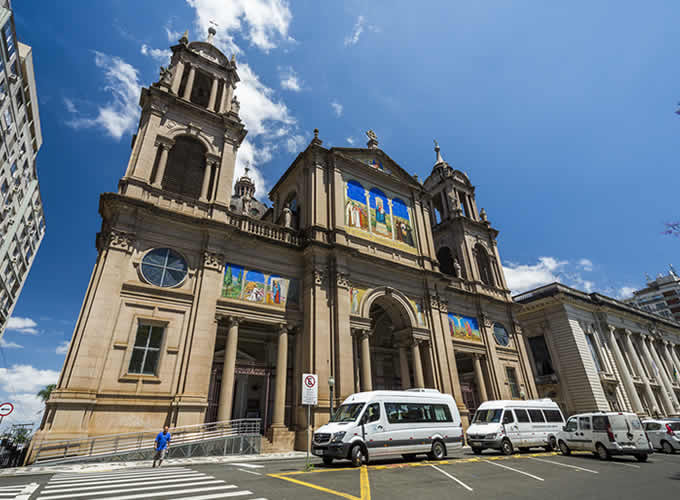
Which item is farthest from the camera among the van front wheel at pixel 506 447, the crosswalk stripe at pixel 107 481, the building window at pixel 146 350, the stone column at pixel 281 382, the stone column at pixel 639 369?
the stone column at pixel 639 369

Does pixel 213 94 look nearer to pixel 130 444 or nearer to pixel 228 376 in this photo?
pixel 228 376

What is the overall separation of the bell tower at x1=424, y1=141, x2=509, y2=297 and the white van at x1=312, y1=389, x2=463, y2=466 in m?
20.3

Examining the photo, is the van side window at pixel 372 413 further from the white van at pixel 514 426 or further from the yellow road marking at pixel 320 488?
the white van at pixel 514 426

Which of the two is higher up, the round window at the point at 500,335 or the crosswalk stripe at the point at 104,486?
the round window at the point at 500,335

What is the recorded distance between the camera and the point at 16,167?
3678 cm

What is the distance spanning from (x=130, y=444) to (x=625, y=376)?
153ft

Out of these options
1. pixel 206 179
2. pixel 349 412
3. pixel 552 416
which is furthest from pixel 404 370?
pixel 206 179

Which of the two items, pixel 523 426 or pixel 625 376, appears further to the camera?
pixel 625 376

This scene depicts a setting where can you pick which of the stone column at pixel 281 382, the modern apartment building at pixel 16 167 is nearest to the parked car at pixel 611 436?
the stone column at pixel 281 382

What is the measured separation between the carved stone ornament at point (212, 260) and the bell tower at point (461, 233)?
22983 millimetres

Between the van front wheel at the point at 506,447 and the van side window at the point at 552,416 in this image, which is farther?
the van side window at the point at 552,416

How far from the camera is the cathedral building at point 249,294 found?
51.9 ft

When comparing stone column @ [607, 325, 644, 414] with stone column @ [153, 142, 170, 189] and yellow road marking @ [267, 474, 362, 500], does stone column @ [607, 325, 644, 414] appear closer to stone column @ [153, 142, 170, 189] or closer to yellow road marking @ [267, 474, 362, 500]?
yellow road marking @ [267, 474, 362, 500]

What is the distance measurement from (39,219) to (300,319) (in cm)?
5388
